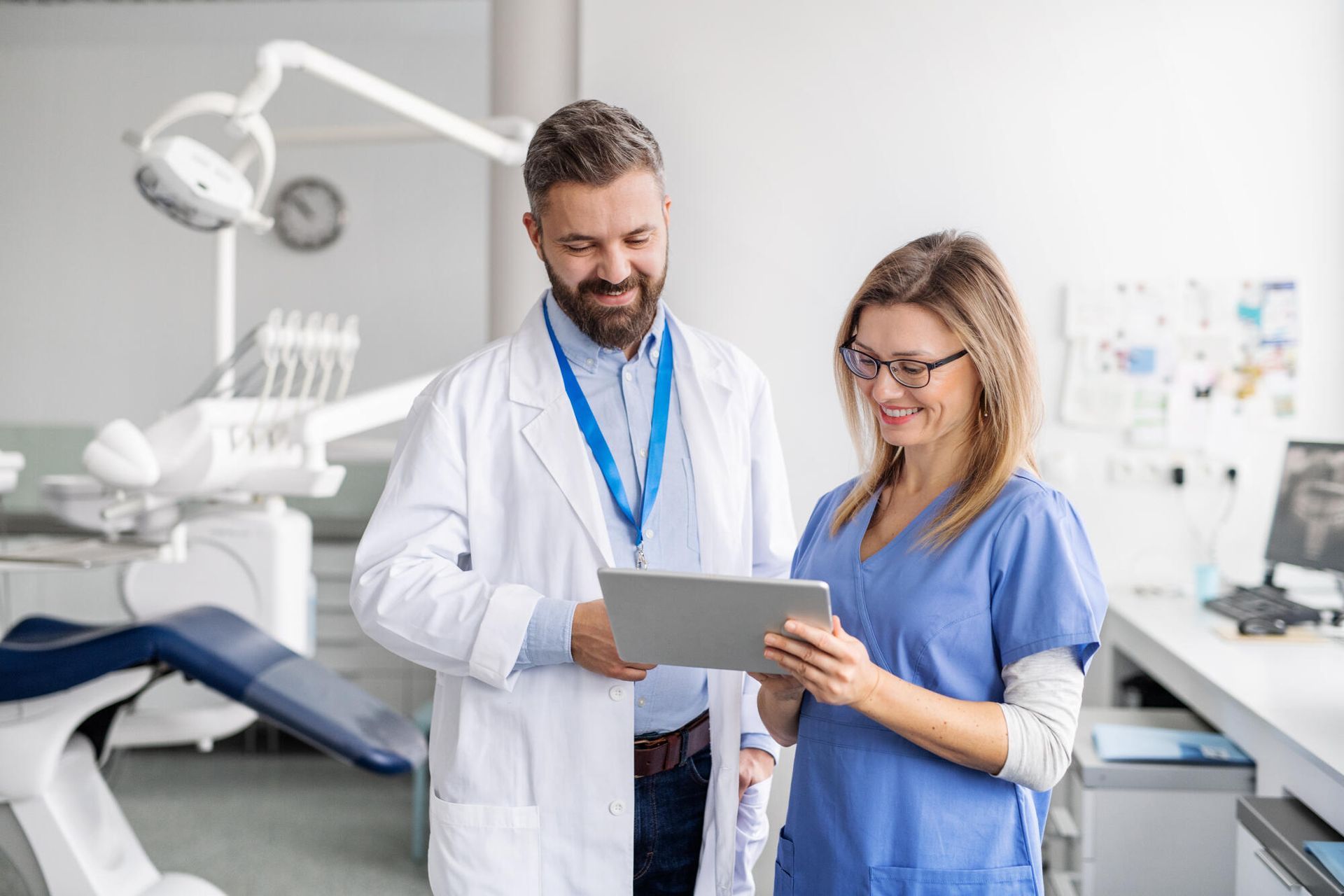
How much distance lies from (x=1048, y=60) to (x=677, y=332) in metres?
1.66

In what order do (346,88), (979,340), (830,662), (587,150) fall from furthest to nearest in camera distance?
(346,88) < (587,150) < (979,340) < (830,662)

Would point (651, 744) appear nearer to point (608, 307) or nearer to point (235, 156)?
point (608, 307)

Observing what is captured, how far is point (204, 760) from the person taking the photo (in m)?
4.27

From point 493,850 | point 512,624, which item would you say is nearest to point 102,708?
point 493,850

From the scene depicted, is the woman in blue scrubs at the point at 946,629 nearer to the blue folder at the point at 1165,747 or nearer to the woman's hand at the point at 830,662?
the woman's hand at the point at 830,662

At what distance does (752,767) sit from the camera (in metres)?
1.57

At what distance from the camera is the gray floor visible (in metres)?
3.25

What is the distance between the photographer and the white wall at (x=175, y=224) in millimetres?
4566

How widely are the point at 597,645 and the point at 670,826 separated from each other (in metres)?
0.32

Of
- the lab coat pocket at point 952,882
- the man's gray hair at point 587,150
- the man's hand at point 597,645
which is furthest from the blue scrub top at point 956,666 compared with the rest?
the man's gray hair at point 587,150

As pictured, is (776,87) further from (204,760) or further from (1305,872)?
(204,760)

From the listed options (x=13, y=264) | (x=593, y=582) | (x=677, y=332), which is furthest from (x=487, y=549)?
(x=13, y=264)

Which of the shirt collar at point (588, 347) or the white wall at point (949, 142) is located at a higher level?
the white wall at point (949, 142)

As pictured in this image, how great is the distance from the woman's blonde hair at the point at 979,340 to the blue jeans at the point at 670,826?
0.52m
